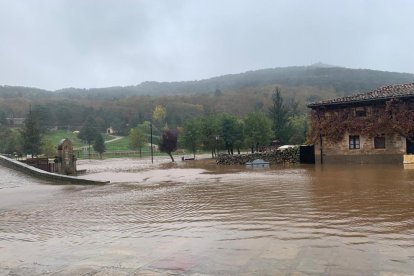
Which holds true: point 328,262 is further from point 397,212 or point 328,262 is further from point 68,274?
point 397,212

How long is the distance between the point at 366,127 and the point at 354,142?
1.52 m

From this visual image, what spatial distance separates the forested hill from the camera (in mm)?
119500

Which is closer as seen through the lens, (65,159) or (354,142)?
(65,159)

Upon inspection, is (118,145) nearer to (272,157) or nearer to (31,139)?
(31,139)

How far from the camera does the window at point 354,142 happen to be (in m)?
29.7

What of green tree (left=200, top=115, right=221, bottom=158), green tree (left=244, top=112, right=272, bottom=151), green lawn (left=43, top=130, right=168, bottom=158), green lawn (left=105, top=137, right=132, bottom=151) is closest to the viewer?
green tree (left=244, top=112, right=272, bottom=151)

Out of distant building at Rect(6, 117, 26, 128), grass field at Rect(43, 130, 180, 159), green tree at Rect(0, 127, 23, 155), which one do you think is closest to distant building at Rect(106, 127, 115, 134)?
grass field at Rect(43, 130, 180, 159)

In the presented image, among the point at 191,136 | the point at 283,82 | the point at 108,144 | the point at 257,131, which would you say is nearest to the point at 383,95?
the point at 257,131

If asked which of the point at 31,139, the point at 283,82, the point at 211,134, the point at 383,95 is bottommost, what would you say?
the point at 211,134

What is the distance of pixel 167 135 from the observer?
57.7 metres

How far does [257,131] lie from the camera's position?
170 ft

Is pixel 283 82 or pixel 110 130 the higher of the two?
pixel 283 82

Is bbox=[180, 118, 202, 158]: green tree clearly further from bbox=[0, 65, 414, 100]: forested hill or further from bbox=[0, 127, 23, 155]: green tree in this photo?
bbox=[0, 65, 414, 100]: forested hill

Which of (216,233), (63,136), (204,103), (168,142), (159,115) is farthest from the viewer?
(204,103)
